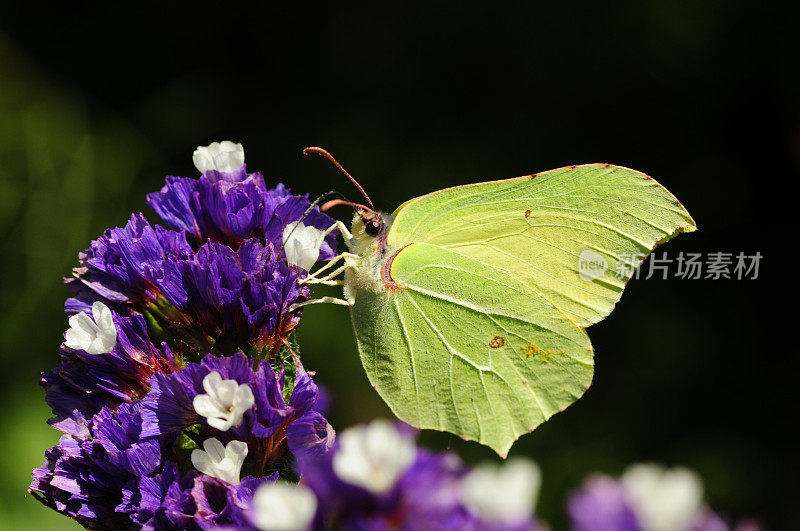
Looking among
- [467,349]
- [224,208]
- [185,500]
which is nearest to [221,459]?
[185,500]

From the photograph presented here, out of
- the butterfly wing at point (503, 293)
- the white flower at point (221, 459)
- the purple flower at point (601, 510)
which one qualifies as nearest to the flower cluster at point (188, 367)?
the white flower at point (221, 459)

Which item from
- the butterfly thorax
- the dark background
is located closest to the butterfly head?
the butterfly thorax

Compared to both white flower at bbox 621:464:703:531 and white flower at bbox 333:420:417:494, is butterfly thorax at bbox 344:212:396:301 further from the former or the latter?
white flower at bbox 621:464:703:531

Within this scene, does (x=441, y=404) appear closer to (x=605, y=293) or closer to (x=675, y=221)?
(x=605, y=293)

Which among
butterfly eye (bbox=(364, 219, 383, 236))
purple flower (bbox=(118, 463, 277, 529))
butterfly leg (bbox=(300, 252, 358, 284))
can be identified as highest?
butterfly eye (bbox=(364, 219, 383, 236))

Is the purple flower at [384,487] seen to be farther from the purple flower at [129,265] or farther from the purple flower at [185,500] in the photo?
the purple flower at [129,265]

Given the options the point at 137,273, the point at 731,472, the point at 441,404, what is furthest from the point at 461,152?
the point at 137,273

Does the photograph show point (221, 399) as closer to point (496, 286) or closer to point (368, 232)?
point (368, 232)
